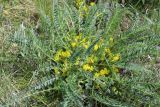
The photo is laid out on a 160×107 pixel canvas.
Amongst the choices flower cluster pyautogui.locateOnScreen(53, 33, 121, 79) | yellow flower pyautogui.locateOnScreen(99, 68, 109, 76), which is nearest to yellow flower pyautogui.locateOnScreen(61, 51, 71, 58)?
flower cluster pyautogui.locateOnScreen(53, 33, 121, 79)

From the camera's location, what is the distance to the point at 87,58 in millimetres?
2141

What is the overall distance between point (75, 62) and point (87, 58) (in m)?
0.06

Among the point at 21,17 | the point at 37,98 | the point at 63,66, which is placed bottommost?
the point at 37,98

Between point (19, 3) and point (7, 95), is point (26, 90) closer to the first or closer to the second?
point (7, 95)

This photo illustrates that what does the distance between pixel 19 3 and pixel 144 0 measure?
2.71 feet

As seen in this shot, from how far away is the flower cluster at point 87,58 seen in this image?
83.6 inches

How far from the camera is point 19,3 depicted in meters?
2.64

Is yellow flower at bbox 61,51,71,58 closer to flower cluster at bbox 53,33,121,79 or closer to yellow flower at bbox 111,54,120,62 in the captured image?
flower cluster at bbox 53,33,121,79

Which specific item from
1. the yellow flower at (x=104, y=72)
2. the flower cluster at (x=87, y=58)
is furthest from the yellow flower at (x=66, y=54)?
the yellow flower at (x=104, y=72)

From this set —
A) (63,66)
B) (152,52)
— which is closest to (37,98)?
(63,66)

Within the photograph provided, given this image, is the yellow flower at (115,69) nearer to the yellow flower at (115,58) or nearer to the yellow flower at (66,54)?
the yellow flower at (115,58)

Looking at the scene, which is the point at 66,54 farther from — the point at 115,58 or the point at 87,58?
the point at 115,58

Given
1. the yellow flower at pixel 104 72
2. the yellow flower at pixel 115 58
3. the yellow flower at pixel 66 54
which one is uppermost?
the yellow flower at pixel 66 54

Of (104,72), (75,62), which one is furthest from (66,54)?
(104,72)
